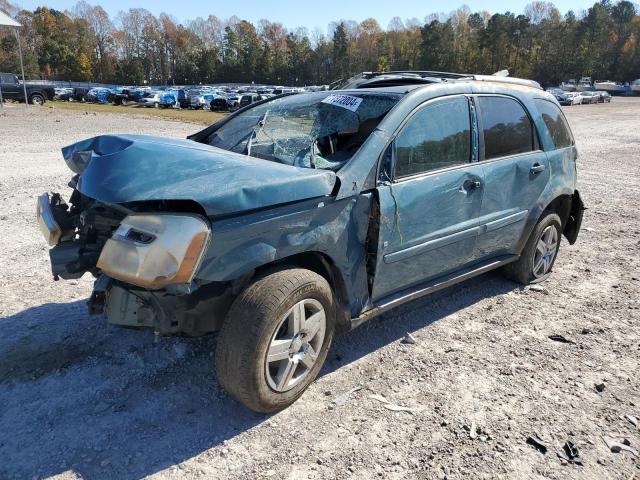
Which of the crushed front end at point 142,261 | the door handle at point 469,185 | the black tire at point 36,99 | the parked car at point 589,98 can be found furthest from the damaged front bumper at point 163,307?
the parked car at point 589,98

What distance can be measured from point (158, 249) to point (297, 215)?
0.77m

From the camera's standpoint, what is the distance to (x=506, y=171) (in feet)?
13.3

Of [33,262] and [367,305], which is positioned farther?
[33,262]

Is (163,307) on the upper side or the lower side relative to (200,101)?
lower

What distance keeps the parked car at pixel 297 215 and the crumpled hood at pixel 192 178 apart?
0.4 inches

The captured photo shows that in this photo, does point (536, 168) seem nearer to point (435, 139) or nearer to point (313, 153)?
point (435, 139)

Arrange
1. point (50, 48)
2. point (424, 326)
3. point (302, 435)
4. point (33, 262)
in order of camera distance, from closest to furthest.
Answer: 1. point (302, 435)
2. point (424, 326)
3. point (33, 262)
4. point (50, 48)

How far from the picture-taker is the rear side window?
15.0 feet

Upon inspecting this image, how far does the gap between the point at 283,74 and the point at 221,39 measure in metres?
27.0

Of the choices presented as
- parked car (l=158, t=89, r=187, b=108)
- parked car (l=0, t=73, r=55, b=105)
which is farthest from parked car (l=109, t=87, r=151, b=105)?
parked car (l=0, t=73, r=55, b=105)

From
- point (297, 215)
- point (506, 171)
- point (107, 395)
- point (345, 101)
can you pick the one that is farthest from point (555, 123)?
point (107, 395)

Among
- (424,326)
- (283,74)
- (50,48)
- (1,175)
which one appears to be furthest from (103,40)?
(424,326)

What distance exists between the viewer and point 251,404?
2734mm

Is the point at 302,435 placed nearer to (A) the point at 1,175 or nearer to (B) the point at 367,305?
(B) the point at 367,305
